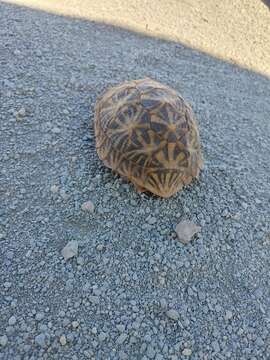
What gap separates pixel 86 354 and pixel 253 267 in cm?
70

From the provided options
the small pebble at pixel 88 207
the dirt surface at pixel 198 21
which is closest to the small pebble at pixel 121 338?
the small pebble at pixel 88 207

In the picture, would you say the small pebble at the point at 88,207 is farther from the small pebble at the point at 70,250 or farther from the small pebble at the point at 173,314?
the small pebble at the point at 173,314

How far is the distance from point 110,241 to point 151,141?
0.39m

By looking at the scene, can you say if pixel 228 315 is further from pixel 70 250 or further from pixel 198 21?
pixel 198 21

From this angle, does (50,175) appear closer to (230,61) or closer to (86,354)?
(86,354)

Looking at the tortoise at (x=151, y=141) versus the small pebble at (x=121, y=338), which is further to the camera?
the tortoise at (x=151, y=141)

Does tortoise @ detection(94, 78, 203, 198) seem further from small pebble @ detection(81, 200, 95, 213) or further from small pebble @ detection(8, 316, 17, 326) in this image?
small pebble @ detection(8, 316, 17, 326)

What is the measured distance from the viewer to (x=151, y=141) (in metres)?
1.58

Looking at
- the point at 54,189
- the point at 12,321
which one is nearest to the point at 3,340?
the point at 12,321

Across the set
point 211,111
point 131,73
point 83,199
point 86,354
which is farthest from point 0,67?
point 86,354

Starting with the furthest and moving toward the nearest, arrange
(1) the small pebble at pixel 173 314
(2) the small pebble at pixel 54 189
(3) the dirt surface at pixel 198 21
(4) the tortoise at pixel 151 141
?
(3) the dirt surface at pixel 198 21 < (2) the small pebble at pixel 54 189 < (4) the tortoise at pixel 151 141 < (1) the small pebble at pixel 173 314

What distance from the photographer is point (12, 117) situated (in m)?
1.95

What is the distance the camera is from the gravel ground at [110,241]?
1395 mm

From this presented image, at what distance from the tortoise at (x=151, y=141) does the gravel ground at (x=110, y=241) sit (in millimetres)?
97
